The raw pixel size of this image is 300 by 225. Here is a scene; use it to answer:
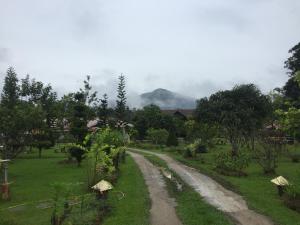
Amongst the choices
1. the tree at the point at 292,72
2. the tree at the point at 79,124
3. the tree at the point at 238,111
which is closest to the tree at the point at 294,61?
the tree at the point at 292,72

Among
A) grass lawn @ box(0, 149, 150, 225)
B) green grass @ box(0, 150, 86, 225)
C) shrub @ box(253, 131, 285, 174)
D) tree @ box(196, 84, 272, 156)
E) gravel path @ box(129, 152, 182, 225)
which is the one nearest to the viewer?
gravel path @ box(129, 152, 182, 225)

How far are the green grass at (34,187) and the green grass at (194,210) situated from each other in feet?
15.2

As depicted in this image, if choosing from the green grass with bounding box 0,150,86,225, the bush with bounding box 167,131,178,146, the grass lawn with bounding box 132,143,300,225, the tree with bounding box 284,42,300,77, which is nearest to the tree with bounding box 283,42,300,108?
the tree with bounding box 284,42,300,77

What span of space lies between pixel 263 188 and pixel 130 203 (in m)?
6.88

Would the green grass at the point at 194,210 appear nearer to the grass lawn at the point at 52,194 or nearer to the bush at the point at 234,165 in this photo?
the grass lawn at the point at 52,194

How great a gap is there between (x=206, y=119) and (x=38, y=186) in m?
19.3

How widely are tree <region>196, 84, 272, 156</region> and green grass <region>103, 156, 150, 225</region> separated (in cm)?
1340

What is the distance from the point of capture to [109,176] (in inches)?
946

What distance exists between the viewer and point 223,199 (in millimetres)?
18266

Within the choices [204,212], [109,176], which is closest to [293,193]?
[204,212]

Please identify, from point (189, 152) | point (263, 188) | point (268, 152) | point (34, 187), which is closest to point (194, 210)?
point (263, 188)

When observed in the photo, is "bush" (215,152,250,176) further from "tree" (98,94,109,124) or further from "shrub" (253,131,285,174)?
"tree" (98,94,109,124)

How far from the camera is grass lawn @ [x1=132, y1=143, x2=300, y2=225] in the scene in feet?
49.4

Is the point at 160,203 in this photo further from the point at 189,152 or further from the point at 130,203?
the point at 189,152
